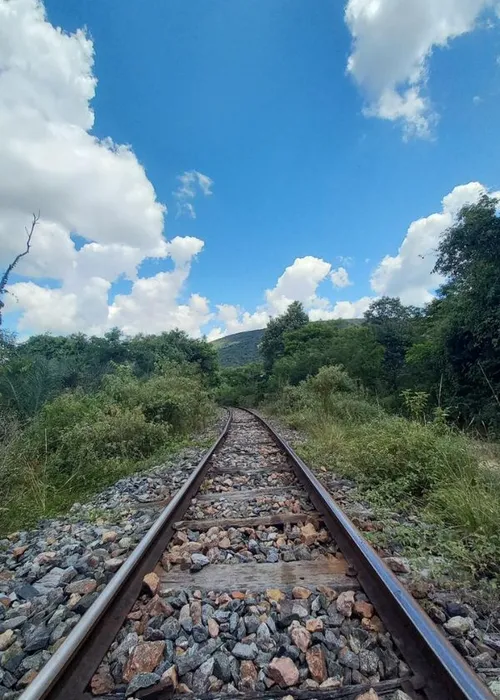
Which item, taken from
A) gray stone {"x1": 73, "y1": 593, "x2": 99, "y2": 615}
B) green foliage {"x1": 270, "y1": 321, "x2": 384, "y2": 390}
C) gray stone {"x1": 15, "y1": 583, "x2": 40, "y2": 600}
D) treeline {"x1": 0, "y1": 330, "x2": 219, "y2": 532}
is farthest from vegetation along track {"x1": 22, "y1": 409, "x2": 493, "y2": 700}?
green foliage {"x1": 270, "y1": 321, "x2": 384, "y2": 390}

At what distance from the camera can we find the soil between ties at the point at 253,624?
60.7 inches

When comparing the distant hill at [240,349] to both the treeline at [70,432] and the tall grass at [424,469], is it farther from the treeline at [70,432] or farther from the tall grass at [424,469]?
the tall grass at [424,469]

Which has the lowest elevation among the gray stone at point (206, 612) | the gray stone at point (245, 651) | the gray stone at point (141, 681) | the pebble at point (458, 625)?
the pebble at point (458, 625)

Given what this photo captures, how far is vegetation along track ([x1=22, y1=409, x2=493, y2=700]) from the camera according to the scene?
4.88 ft

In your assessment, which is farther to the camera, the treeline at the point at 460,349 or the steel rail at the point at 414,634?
the treeline at the point at 460,349

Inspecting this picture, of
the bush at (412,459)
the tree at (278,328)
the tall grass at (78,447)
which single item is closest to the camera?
the bush at (412,459)

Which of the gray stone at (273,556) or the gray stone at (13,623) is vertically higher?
the gray stone at (13,623)

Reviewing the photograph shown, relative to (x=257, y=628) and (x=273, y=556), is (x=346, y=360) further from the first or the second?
(x=257, y=628)

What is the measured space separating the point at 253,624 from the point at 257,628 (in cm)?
4

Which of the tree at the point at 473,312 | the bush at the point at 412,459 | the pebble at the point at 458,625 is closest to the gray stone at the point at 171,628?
the pebble at the point at 458,625

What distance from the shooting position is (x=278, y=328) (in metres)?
35.3

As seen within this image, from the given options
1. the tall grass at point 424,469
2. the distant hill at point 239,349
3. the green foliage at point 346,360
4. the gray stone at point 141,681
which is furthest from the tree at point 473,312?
the distant hill at point 239,349

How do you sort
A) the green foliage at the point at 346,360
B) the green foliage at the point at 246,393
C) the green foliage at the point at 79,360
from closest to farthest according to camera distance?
the green foliage at the point at 79,360 < the green foliage at the point at 346,360 < the green foliage at the point at 246,393

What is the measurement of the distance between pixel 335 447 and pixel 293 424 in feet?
15.2
